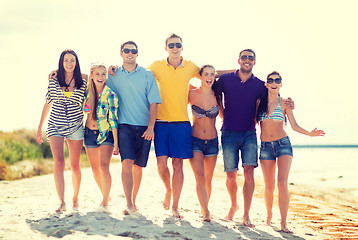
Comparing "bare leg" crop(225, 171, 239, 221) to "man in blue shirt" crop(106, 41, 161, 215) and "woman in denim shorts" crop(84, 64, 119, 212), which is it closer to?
"man in blue shirt" crop(106, 41, 161, 215)

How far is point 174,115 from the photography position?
18.3ft

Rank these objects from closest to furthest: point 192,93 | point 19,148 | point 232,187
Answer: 1. point 192,93
2. point 232,187
3. point 19,148

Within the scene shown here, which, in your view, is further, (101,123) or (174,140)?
(174,140)

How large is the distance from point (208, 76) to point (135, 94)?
1208 millimetres

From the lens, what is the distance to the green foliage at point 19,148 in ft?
42.8

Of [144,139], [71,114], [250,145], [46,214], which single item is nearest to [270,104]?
[250,145]

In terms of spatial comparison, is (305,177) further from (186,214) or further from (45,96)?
(45,96)

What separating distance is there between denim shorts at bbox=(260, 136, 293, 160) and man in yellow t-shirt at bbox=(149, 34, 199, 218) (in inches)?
46.4

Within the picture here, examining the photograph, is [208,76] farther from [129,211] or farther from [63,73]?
[129,211]

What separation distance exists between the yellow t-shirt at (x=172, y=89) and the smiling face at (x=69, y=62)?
1.25 meters

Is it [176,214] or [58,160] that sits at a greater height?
[58,160]

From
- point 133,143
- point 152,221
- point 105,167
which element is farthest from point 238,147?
point 105,167

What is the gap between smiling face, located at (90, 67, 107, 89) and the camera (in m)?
5.49

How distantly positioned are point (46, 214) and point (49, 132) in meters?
1.28
